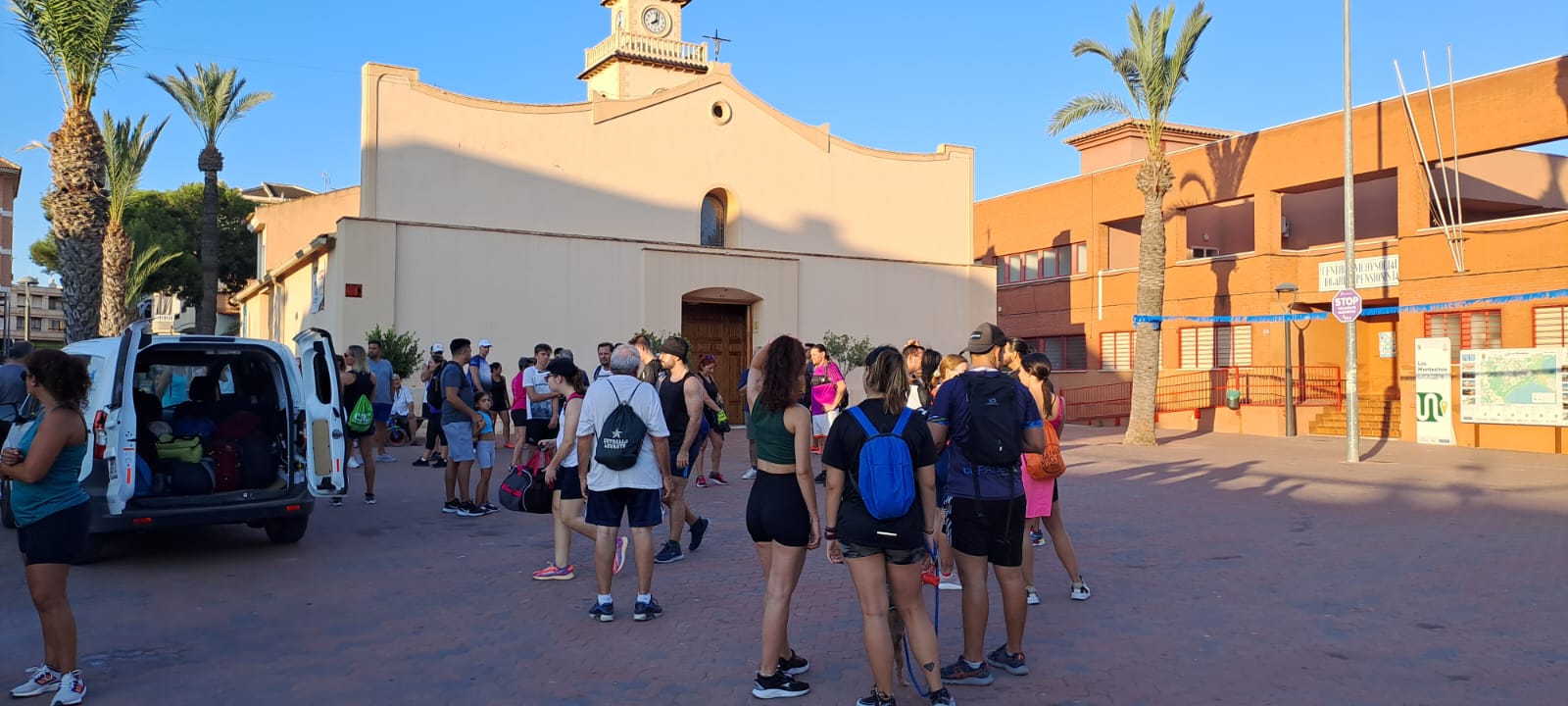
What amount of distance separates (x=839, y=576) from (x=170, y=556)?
5387 mm

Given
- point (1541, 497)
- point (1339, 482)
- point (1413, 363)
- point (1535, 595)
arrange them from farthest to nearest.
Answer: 1. point (1413, 363)
2. point (1339, 482)
3. point (1541, 497)
4. point (1535, 595)

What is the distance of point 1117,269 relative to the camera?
30734 millimetres

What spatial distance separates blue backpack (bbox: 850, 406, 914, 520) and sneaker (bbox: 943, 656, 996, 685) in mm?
1117

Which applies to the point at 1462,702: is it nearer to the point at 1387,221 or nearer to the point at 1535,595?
the point at 1535,595

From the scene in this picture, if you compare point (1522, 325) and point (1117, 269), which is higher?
point (1117, 269)

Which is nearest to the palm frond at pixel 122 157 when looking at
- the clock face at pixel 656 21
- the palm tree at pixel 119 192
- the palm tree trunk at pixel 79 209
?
the palm tree at pixel 119 192

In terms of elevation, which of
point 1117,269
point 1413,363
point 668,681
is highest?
point 1117,269

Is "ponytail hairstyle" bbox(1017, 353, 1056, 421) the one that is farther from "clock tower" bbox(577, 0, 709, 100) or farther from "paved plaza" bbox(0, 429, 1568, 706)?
"clock tower" bbox(577, 0, 709, 100)

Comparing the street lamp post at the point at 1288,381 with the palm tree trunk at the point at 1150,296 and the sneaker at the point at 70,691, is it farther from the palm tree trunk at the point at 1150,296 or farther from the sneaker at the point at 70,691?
the sneaker at the point at 70,691

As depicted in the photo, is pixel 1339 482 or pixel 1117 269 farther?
pixel 1117 269

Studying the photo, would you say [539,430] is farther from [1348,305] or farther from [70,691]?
[1348,305]

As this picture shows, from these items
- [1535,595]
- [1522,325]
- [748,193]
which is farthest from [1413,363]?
[1535,595]

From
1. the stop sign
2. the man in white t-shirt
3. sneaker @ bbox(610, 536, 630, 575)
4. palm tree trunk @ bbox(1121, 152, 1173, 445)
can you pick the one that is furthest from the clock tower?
the man in white t-shirt

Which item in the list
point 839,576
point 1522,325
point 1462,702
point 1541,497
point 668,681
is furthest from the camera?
point 1522,325
